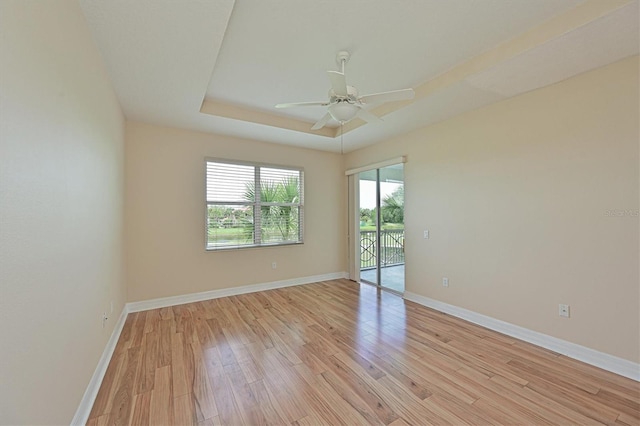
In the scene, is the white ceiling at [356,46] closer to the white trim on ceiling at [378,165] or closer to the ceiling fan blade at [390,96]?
the ceiling fan blade at [390,96]

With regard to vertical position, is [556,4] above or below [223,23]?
above

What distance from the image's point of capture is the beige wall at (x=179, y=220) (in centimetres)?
364

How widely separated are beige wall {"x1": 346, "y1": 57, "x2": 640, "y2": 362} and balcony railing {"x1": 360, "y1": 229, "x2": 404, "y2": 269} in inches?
45.9

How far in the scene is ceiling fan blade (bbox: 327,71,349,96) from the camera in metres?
1.94

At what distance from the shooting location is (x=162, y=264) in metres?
3.80

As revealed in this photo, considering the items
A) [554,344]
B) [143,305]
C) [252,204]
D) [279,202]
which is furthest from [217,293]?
[554,344]

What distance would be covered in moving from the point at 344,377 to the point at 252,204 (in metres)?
3.11

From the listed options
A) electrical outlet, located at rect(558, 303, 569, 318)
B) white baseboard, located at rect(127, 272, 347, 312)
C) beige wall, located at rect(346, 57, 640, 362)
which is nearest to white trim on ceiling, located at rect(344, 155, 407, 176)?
beige wall, located at rect(346, 57, 640, 362)

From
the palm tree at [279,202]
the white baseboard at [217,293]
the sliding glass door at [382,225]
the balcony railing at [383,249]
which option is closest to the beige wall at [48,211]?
the white baseboard at [217,293]

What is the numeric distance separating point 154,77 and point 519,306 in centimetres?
436

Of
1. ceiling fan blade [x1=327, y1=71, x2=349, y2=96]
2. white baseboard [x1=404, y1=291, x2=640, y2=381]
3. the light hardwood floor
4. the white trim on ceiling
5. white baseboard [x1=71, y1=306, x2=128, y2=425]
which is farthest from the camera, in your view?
the white trim on ceiling

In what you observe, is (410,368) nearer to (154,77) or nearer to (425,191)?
(425,191)

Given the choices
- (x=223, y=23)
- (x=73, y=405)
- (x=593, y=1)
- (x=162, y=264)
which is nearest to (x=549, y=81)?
(x=593, y=1)

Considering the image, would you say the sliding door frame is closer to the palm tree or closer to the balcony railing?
the balcony railing
